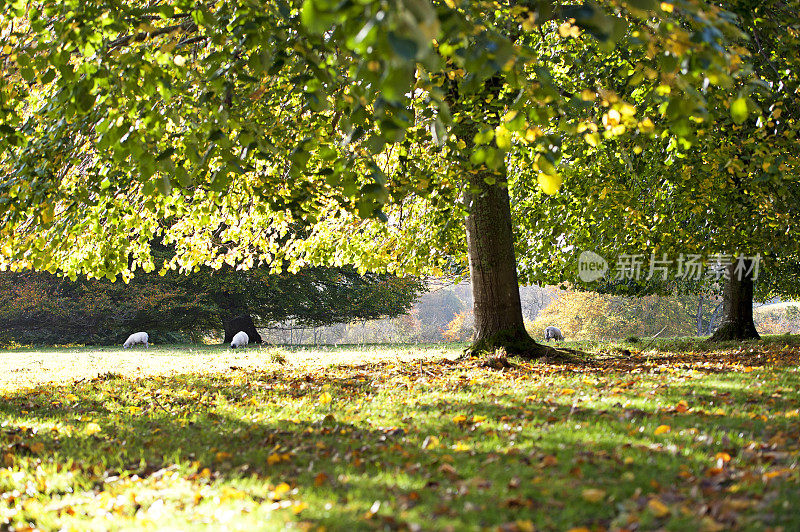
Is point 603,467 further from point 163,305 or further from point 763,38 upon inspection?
point 163,305

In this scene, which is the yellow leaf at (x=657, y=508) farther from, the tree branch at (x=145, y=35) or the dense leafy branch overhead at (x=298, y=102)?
the tree branch at (x=145, y=35)

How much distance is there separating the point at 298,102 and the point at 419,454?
6.08 metres

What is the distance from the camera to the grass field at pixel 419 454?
3.00 meters

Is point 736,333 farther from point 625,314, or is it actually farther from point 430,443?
point 625,314

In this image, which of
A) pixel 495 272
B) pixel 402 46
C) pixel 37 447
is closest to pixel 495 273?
pixel 495 272

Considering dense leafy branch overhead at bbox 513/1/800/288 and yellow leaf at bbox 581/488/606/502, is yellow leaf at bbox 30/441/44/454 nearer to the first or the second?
yellow leaf at bbox 581/488/606/502

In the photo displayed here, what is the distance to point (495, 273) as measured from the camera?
9719 millimetres

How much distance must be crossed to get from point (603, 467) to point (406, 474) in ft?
3.77

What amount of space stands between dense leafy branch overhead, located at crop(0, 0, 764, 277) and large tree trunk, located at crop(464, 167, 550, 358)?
1.89 ft

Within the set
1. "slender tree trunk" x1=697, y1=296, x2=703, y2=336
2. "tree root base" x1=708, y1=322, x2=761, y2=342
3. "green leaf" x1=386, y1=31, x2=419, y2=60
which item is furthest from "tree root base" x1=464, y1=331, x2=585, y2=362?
"slender tree trunk" x1=697, y1=296, x2=703, y2=336

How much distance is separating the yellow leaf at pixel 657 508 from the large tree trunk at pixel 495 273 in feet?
22.0

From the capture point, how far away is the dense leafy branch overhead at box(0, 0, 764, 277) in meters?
2.87

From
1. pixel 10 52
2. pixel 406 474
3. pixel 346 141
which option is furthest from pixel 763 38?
pixel 10 52

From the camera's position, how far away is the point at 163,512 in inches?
126
